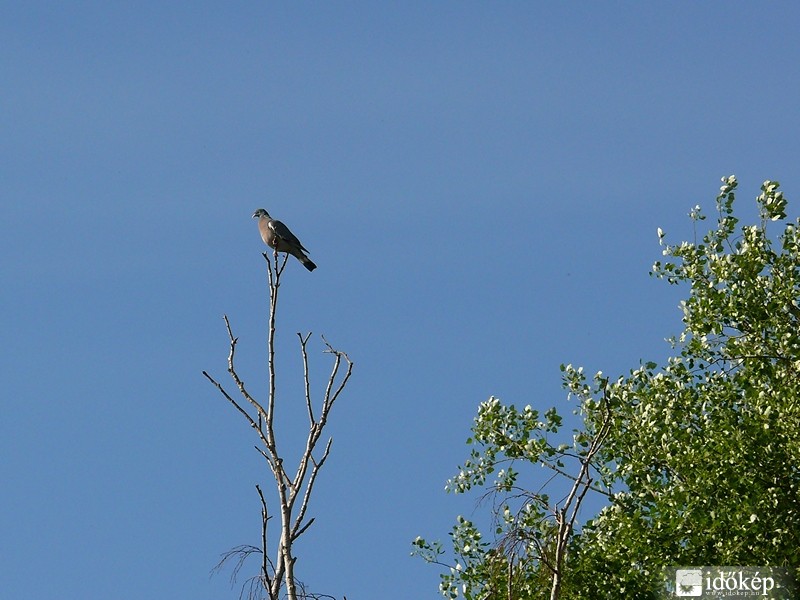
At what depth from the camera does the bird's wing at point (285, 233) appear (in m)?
21.4

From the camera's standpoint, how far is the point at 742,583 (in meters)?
17.3

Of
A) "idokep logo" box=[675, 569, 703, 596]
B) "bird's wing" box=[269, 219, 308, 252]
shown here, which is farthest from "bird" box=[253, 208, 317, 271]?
"idokep logo" box=[675, 569, 703, 596]

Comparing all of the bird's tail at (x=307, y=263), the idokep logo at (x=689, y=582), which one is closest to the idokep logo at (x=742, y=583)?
the idokep logo at (x=689, y=582)

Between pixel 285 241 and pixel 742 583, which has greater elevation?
pixel 285 241

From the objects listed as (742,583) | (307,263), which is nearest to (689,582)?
(742,583)

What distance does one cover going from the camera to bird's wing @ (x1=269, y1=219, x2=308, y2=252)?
2139cm

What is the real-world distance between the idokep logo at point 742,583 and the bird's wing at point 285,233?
867cm

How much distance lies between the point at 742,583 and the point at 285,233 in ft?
31.2

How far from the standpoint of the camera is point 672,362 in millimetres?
20547

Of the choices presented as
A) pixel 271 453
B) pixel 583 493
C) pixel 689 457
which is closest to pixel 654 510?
pixel 689 457

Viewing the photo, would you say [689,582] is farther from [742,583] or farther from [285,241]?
[285,241]

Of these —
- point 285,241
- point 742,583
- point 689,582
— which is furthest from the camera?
point 285,241

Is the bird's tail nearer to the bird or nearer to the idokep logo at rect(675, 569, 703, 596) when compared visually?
the bird

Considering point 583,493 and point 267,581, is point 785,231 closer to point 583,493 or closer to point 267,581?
point 583,493
